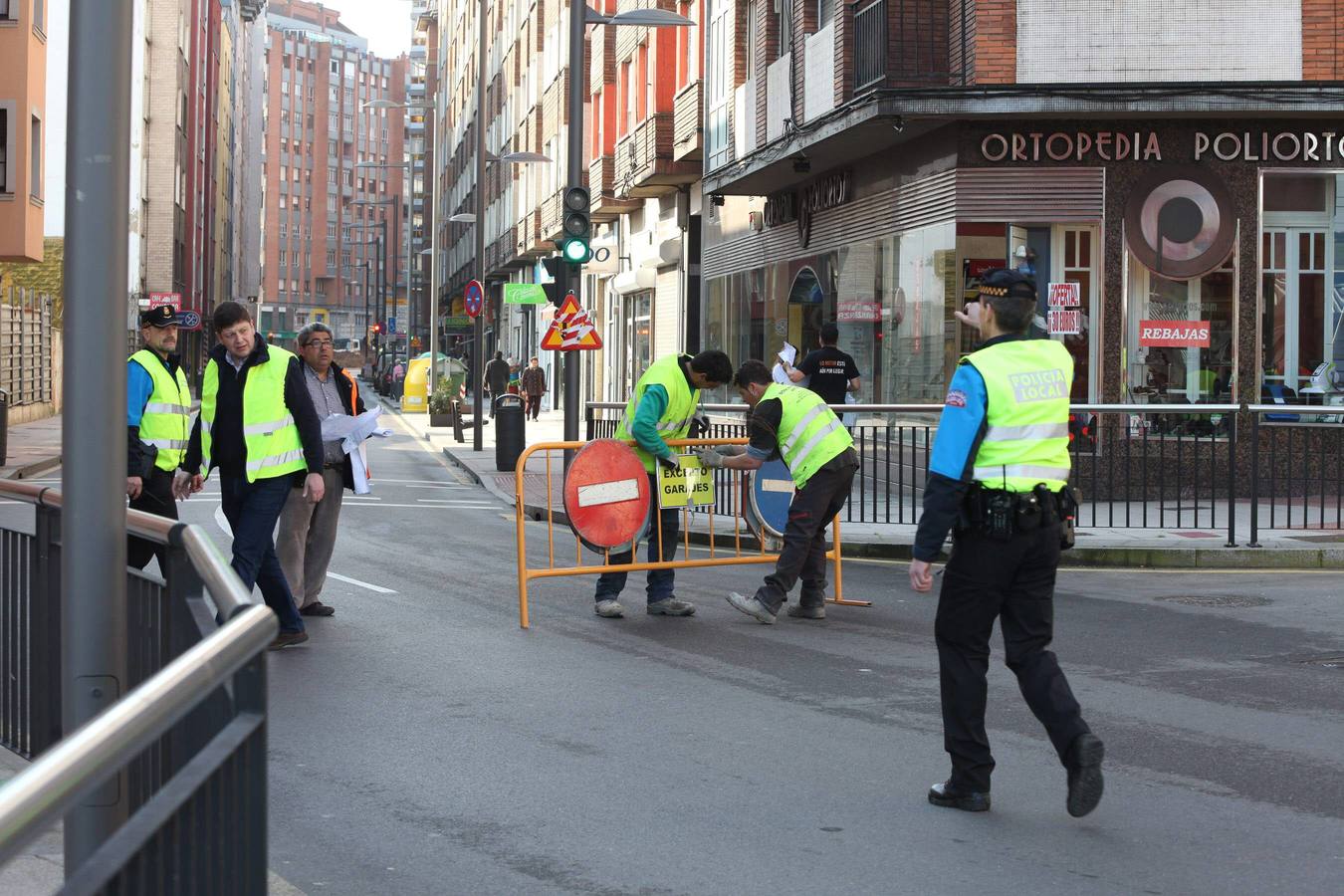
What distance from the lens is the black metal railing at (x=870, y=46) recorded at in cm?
1995

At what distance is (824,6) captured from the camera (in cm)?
2338

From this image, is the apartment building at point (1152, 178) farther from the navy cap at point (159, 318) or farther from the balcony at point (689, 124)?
the navy cap at point (159, 318)

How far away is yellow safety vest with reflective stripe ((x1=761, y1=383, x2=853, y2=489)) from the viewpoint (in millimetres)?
10273

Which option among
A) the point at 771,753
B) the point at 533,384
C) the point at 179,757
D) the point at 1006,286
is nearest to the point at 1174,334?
the point at 771,753

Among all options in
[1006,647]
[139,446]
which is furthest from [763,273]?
[1006,647]

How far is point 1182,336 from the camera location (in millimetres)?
18672

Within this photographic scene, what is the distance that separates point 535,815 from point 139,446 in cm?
411

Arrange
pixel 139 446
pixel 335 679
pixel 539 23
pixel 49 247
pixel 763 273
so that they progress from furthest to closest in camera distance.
→ pixel 539 23 < pixel 49 247 < pixel 763 273 < pixel 139 446 < pixel 335 679

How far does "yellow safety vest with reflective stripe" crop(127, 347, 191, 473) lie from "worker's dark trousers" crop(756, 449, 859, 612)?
3389mm

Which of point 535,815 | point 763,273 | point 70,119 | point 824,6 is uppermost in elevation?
point 824,6

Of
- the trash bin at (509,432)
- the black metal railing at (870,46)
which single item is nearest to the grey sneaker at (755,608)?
the black metal railing at (870,46)

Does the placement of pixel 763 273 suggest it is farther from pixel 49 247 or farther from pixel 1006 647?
pixel 49 247

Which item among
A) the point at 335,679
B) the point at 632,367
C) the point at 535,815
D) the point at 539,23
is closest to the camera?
the point at 535,815

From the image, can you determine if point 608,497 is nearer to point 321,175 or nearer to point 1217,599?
point 1217,599
